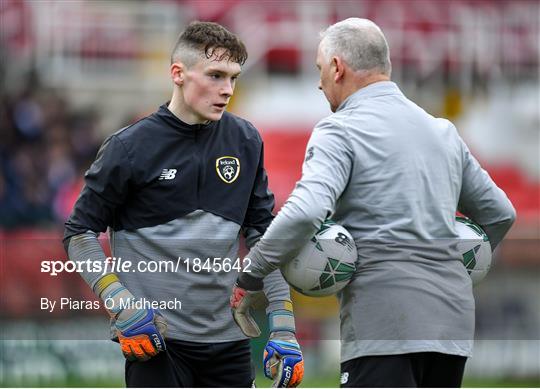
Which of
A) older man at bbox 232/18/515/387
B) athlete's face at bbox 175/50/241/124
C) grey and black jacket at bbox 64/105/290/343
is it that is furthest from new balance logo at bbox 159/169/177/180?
older man at bbox 232/18/515/387

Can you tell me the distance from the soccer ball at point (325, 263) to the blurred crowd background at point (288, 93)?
22.9ft

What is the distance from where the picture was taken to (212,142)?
4.72 metres

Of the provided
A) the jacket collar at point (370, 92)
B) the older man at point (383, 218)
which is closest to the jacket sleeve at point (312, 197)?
the older man at point (383, 218)

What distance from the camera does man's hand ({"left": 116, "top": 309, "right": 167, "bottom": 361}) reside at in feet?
14.4

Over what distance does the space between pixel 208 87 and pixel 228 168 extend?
1.08ft

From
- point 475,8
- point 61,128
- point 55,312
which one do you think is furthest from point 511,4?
point 55,312

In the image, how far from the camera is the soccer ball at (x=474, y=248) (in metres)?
4.46

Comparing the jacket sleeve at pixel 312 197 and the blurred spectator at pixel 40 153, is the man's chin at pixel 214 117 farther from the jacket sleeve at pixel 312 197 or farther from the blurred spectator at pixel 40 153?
the blurred spectator at pixel 40 153

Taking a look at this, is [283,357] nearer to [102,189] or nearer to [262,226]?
[262,226]

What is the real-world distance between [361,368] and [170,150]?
3.63 feet

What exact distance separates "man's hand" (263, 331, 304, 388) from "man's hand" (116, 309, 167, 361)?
1.44ft

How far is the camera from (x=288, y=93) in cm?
1739

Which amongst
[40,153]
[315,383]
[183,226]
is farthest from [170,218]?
[40,153]

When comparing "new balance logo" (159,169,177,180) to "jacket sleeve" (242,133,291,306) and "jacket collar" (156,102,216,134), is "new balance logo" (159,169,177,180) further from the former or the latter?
"jacket sleeve" (242,133,291,306)
